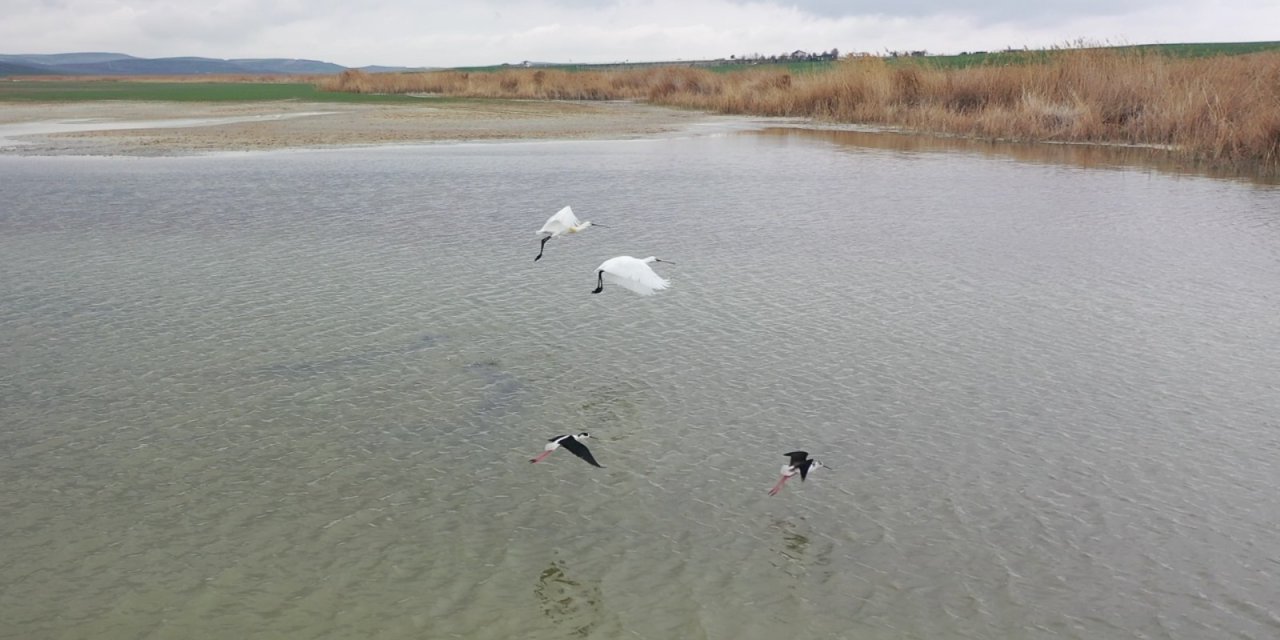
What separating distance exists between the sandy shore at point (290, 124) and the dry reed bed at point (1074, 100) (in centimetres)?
261

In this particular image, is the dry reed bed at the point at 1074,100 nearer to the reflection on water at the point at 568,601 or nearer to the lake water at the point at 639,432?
the lake water at the point at 639,432

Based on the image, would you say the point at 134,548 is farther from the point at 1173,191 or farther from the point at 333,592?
the point at 1173,191

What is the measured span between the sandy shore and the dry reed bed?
2.61m

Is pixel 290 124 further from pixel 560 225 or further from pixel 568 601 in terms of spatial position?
pixel 568 601

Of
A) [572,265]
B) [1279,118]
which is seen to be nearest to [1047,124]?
[1279,118]

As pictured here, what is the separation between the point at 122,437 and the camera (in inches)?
188

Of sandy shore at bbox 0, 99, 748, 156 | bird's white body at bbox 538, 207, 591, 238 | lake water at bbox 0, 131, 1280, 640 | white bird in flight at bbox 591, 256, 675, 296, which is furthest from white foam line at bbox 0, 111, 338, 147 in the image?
white bird in flight at bbox 591, 256, 675, 296

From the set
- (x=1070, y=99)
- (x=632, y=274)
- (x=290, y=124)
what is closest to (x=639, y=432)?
(x=632, y=274)

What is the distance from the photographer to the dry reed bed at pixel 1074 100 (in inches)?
628

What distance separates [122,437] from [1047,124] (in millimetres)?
19109

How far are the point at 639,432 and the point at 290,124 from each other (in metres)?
22.7

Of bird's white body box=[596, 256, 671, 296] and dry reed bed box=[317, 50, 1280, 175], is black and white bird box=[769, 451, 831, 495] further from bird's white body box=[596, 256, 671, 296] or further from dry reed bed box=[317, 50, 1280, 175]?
dry reed bed box=[317, 50, 1280, 175]

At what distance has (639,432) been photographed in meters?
4.93

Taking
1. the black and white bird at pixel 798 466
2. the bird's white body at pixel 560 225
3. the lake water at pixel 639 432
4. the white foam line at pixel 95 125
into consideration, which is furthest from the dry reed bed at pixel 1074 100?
the white foam line at pixel 95 125
